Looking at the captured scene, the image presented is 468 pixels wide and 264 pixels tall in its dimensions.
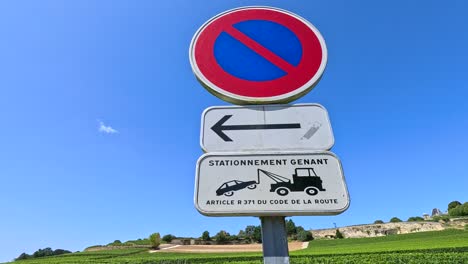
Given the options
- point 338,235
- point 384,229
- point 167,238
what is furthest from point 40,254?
point 384,229

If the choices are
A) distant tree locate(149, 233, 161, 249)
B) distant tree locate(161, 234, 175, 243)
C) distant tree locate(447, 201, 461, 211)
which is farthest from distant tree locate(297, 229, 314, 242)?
distant tree locate(447, 201, 461, 211)

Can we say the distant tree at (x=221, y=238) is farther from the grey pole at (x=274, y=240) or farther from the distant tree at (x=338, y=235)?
the grey pole at (x=274, y=240)

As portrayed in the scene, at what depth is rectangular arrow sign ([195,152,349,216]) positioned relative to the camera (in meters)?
0.88

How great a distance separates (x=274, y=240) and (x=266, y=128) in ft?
1.27

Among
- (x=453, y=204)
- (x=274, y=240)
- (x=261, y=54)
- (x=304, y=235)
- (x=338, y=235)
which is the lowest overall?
(x=274, y=240)

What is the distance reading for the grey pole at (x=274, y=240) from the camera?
2.76ft

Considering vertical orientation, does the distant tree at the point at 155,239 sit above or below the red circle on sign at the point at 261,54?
above

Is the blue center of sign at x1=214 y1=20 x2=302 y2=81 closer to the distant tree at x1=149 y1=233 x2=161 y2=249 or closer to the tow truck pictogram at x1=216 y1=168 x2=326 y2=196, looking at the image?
the tow truck pictogram at x1=216 y1=168 x2=326 y2=196

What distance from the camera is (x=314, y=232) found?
193ft

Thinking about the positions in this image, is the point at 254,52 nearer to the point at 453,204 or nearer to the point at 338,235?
the point at 338,235

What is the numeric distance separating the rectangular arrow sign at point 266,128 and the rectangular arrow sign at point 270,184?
5 cm

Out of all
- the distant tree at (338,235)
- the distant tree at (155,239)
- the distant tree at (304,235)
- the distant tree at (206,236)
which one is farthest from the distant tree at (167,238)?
the distant tree at (338,235)

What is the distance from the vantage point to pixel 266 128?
1048 millimetres

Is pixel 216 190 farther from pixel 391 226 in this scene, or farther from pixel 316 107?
pixel 391 226
